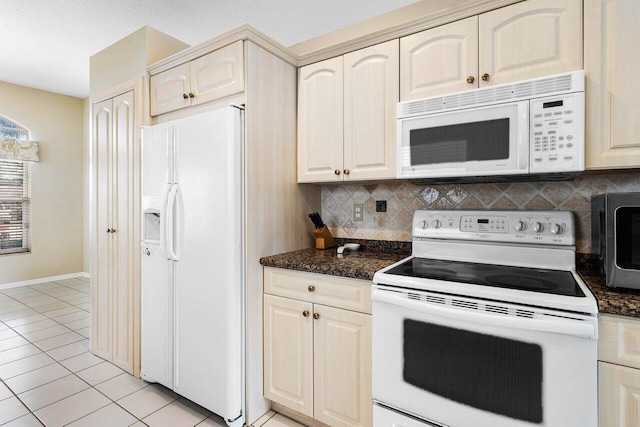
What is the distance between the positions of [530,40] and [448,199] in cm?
89

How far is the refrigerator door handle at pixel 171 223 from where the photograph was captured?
1984mm

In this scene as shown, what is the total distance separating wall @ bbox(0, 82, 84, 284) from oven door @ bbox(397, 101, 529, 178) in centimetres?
557

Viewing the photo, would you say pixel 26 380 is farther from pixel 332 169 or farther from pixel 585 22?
pixel 585 22

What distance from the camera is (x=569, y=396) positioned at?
112 cm

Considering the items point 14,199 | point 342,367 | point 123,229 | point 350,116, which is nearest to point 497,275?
point 342,367

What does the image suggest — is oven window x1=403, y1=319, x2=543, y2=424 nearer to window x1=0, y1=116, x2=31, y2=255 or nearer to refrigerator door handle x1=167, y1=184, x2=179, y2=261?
refrigerator door handle x1=167, y1=184, x2=179, y2=261

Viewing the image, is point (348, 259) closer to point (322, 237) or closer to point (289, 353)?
point (322, 237)

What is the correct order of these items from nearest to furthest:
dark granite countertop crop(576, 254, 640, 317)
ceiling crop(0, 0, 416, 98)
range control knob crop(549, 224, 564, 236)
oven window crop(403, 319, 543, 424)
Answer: dark granite countertop crop(576, 254, 640, 317)
oven window crop(403, 319, 543, 424)
range control knob crop(549, 224, 564, 236)
ceiling crop(0, 0, 416, 98)

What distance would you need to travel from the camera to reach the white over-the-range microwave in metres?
1.40

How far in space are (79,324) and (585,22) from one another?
Result: 453 cm

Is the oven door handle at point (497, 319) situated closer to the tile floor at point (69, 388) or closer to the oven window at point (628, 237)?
the oven window at point (628, 237)

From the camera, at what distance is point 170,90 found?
2229 mm

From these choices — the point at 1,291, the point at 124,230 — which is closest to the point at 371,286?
Result: the point at 124,230

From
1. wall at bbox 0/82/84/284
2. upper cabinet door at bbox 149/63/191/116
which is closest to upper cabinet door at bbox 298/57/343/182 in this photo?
upper cabinet door at bbox 149/63/191/116
